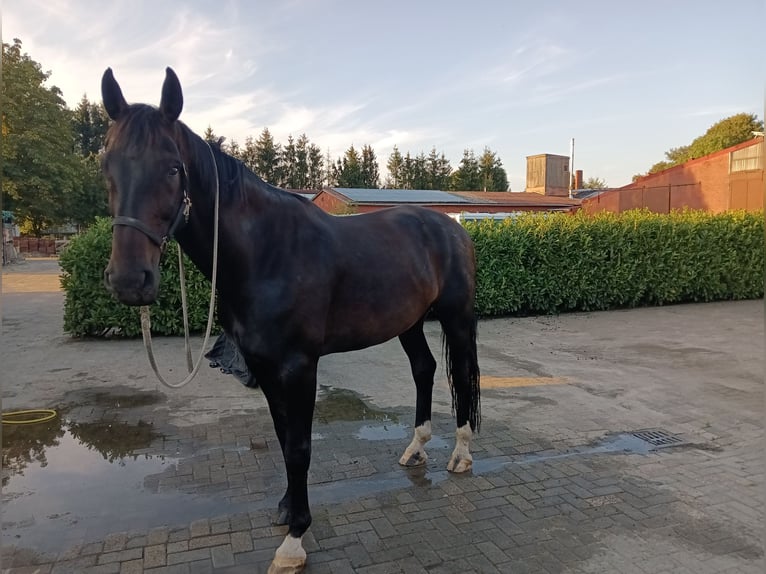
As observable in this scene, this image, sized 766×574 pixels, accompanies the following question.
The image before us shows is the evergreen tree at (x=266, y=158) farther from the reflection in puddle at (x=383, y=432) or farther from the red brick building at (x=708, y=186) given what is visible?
the reflection in puddle at (x=383, y=432)

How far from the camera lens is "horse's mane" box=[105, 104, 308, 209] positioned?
2.01 m

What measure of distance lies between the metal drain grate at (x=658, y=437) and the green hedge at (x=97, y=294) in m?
6.51

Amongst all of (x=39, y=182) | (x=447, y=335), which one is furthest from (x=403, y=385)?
(x=39, y=182)

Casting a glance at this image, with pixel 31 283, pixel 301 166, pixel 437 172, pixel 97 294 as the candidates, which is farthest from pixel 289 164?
pixel 97 294

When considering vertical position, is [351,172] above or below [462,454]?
above

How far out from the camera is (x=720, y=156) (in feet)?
65.5

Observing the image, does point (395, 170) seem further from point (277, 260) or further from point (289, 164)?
point (277, 260)

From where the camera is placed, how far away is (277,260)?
8.59 ft

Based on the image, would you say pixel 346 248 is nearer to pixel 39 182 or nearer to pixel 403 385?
pixel 403 385

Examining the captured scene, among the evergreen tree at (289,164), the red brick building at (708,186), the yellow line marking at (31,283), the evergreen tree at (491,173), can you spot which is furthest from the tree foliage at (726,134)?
the yellow line marking at (31,283)

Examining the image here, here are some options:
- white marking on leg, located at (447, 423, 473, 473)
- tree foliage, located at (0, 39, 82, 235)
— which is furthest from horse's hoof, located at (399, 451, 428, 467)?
tree foliage, located at (0, 39, 82, 235)

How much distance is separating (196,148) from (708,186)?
23061 mm

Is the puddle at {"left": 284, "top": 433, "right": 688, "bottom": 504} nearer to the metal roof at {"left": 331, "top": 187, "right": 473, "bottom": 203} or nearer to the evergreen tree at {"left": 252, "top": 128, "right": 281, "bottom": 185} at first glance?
the metal roof at {"left": 331, "top": 187, "right": 473, "bottom": 203}

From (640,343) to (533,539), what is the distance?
635 centimetres
